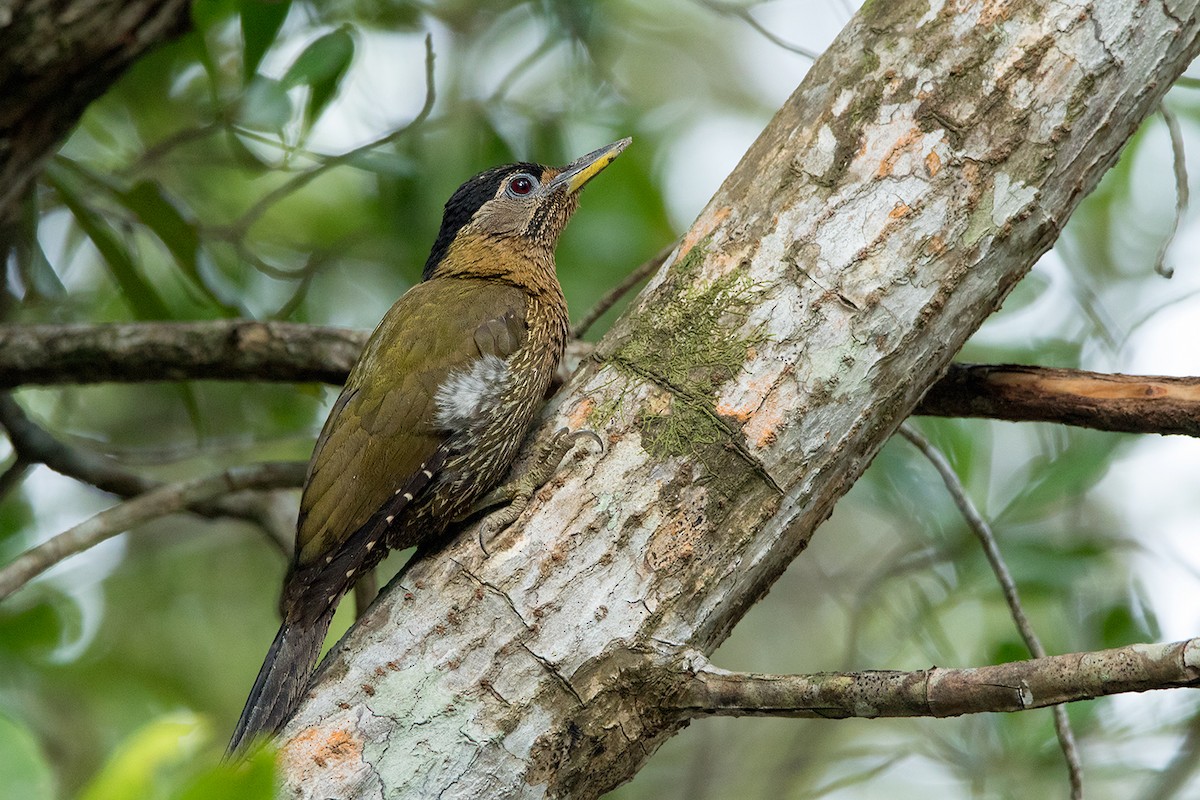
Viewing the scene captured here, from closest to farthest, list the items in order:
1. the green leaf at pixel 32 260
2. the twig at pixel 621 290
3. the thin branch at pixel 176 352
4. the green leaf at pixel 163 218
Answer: the twig at pixel 621 290, the thin branch at pixel 176 352, the green leaf at pixel 163 218, the green leaf at pixel 32 260

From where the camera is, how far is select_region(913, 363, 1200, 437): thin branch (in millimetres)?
2297

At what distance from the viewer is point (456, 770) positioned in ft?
6.54

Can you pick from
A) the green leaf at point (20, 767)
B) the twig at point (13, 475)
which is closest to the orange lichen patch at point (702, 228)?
the green leaf at point (20, 767)

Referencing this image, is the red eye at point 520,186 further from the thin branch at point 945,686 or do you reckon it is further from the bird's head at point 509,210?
the thin branch at point 945,686

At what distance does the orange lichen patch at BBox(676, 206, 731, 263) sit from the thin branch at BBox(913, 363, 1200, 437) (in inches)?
25.6

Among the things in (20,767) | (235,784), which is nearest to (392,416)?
(20,767)

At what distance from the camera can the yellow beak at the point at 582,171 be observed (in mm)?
3529

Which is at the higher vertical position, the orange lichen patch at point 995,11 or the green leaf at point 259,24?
the green leaf at point 259,24

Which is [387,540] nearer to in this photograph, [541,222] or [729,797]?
[541,222]

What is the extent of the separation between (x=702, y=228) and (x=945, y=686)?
1028 mm

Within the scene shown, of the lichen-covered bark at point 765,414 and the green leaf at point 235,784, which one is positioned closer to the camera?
the green leaf at point 235,784

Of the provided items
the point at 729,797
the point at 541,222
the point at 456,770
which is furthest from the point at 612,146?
the point at 729,797

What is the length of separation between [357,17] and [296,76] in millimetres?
1188

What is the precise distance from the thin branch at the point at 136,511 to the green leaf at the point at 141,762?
1.66 metres
